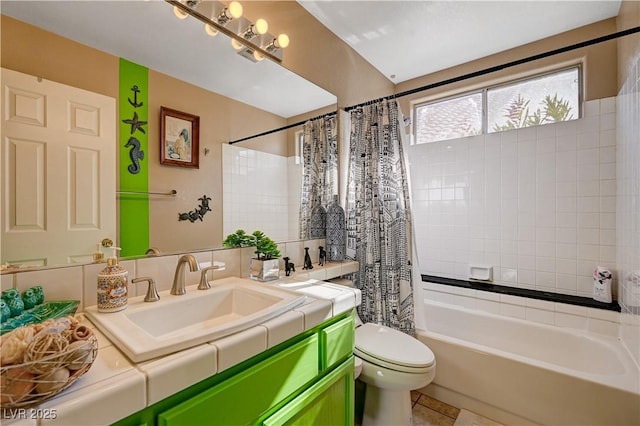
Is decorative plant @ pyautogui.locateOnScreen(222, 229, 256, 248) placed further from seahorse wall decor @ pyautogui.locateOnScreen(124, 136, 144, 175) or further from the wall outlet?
the wall outlet

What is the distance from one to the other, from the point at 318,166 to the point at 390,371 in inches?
51.8

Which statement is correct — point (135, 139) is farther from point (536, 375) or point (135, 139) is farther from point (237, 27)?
point (536, 375)

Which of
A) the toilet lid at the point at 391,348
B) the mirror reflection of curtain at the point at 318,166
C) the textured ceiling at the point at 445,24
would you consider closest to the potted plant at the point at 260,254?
the mirror reflection of curtain at the point at 318,166

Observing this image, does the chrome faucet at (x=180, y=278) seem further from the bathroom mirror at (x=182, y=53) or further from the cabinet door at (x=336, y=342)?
the cabinet door at (x=336, y=342)

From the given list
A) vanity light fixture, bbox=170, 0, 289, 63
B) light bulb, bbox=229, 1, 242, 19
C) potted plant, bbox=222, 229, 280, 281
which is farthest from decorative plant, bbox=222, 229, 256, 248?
light bulb, bbox=229, 1, 242, 19

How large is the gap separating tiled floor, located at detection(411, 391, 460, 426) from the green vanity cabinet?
31.3 inches

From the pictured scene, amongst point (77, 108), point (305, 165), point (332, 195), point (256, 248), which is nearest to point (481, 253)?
point (332, 195)

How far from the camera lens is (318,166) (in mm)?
2029

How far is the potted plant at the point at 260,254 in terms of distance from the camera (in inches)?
56.2

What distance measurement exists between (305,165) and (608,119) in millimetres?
2222

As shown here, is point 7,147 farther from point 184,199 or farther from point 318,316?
point 318,316

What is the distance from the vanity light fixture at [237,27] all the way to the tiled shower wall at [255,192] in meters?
0.54

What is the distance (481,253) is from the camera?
2.58 m

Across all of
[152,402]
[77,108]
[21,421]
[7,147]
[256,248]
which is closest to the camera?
[21,421]
